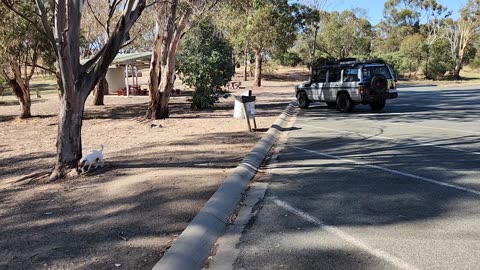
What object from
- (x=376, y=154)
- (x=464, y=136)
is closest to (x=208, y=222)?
(x=376, y=154)

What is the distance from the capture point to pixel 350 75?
18.7m

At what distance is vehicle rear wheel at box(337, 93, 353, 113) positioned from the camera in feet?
61.7

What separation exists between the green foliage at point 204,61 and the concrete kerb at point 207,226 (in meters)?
12.8

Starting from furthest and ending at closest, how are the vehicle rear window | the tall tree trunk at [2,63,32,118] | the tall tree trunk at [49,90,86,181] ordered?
the tall tree trunk at [2,63,32,118]
the vehicle rear window
the tall tree trunk at [49,90,86,181]

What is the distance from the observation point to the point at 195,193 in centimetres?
641

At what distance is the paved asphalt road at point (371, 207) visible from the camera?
4.35 metres

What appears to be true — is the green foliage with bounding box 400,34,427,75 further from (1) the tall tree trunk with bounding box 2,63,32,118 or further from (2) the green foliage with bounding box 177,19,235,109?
(1) the tall tree trunk with bounding box 2,63,32,118

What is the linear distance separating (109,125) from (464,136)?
39.4 ft

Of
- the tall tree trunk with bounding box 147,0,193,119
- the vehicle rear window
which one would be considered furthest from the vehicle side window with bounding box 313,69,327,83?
the tall tree trunk with bounding box 147,0,193,119

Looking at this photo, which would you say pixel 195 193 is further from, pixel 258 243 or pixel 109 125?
pixel 109 125

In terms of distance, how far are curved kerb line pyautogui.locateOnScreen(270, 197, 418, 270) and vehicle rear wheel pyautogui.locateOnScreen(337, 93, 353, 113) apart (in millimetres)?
13350

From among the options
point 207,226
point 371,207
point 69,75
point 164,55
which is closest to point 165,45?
point 164,55

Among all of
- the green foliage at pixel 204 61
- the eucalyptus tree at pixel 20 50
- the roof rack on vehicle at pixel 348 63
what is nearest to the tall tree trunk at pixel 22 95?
the eucalyptus tree at pixel 20 50

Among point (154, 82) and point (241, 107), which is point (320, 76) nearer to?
point (154, 82)
